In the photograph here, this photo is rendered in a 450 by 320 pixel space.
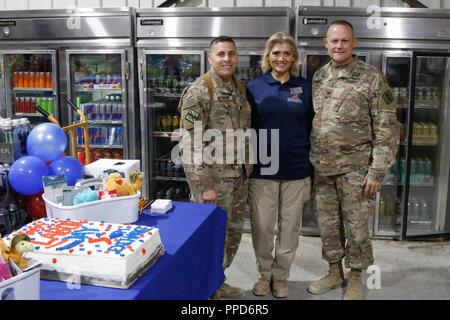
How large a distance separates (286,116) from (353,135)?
1.57 feet

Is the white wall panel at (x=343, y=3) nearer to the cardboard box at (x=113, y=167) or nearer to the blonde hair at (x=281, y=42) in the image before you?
the blonde hair at (x=281, y=42)

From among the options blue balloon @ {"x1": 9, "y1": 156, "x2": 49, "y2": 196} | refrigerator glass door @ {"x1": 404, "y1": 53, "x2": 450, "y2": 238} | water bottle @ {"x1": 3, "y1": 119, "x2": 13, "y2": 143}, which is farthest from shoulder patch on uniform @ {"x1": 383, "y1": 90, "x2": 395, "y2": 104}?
water bottle @ {"x1": 3, "y1": 119, "x2": 13, "y2": 143}

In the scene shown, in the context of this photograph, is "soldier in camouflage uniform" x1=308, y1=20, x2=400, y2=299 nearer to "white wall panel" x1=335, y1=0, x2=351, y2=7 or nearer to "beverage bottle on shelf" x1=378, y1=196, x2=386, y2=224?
"beverage bottle on shelf" x1=378, y1=196, x2=386, y2=224

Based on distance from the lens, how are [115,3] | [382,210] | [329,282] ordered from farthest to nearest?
1. [115,3]
2. [382,210]
3. [329,282]

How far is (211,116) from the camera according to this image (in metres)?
3.15

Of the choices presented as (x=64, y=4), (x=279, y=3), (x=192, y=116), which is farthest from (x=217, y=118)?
Result: (x=64, y=4)

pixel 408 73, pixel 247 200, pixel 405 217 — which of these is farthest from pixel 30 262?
pixel 408 73

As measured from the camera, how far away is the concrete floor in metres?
3.64

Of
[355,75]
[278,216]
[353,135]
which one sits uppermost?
[355,75]

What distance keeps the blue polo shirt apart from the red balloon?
1479 mm

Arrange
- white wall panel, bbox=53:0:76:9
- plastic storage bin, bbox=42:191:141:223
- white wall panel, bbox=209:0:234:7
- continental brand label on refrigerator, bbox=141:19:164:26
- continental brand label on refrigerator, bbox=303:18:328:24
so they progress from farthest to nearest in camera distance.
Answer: white wall panel, bbox=53:0:76:9
white wall panel, bbox=209:0:234:7
continental brand label on refrigerator, bbox=141:19:164:26
continental brand label on refrigerator, bbox=303:18:328:24
plastic storage bin, bbox=42:191:141:223

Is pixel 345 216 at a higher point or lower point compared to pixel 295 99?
lower

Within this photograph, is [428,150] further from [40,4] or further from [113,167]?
[40,4]

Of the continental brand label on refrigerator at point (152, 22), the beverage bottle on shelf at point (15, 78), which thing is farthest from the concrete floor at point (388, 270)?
the beverage bottle on shelf at point (15, 78)
